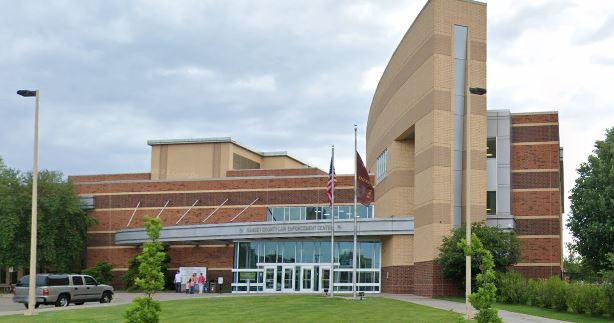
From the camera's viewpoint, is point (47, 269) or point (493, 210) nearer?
point (493, 210)

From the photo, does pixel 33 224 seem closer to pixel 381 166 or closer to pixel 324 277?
pixel 324 277

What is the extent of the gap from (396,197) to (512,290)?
50.2 feet

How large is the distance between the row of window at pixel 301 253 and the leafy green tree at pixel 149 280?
41.3m

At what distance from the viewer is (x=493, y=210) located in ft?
158

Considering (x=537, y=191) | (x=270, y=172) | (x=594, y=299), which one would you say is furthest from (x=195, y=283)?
(x=594, y=299)

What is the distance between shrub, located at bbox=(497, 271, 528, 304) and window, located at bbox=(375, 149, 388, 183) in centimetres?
1782

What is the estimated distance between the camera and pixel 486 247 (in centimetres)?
4128

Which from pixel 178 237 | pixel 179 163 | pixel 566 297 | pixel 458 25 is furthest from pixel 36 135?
pixel 179 163

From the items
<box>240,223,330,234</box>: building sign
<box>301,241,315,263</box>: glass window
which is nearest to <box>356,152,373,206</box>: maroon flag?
<box>240,223,330,234</box>: building sign

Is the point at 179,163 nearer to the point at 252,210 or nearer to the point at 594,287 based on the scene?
the point at 252,210

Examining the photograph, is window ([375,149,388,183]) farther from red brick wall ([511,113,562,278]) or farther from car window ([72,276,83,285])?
car window ([72,276,83,285])

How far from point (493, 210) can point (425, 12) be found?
12.9m

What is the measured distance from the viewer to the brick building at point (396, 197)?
45406 mm

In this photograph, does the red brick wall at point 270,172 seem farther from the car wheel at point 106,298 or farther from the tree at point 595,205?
the car wheel at point 106,298
